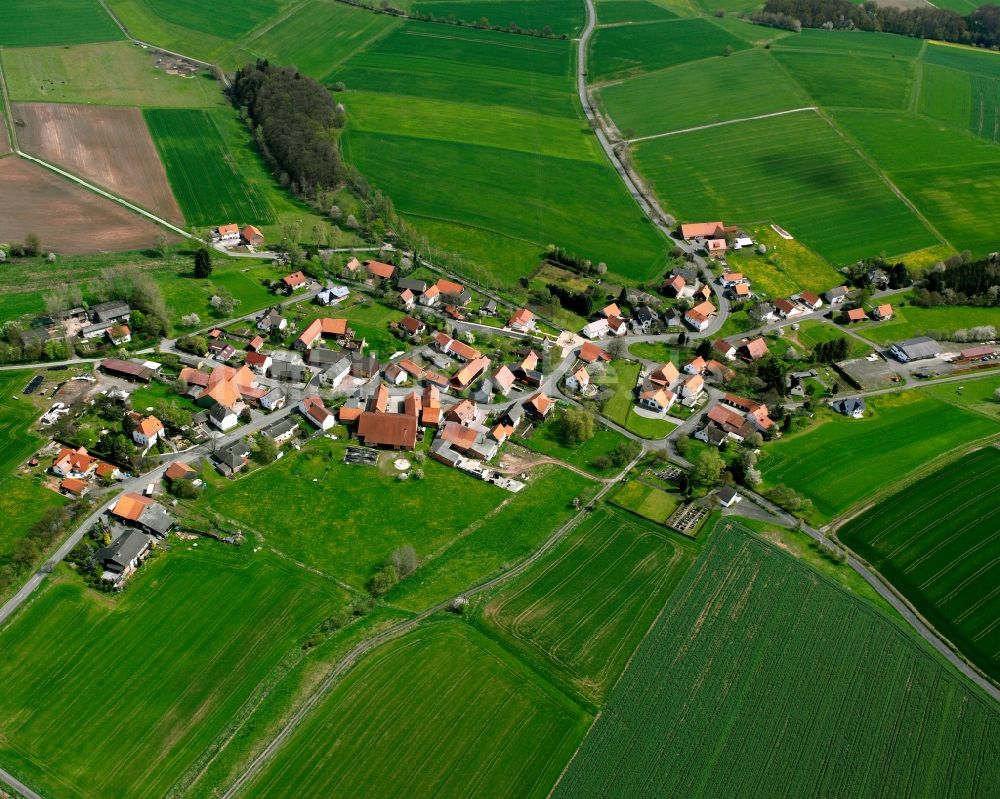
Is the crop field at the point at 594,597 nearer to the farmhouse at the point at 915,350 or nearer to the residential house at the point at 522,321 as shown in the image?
the residential house at the point at 522,321

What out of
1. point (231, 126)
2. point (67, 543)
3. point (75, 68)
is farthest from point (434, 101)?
point (67, 543)

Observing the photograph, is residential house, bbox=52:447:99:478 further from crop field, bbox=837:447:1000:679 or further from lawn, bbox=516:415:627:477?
crop field, bbox=837:447:1000:679

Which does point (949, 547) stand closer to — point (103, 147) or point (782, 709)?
point (782, 709)

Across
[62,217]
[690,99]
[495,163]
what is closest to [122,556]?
[62,217]

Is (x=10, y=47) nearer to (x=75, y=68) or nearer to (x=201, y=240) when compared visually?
(x=75, y=68)

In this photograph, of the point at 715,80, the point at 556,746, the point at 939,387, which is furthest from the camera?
the point at 715,80

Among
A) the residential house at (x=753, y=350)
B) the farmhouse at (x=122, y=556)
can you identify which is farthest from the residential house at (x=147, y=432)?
the residential house at (x=753, y=350)
